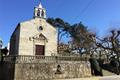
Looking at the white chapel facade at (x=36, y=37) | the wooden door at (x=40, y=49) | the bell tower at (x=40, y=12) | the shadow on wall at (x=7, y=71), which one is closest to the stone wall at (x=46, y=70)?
the shadow on wall at (x=7, y=71)

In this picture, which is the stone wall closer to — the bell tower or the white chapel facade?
the white chapel facade

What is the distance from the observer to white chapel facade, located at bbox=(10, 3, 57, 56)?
84.6ft

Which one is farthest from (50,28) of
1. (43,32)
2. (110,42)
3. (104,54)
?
(104,54)

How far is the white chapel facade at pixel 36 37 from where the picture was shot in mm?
25797

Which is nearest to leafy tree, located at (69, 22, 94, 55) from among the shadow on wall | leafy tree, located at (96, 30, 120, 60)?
leafy tree, located at (96, 30, 120, 60)

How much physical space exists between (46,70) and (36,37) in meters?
7.75

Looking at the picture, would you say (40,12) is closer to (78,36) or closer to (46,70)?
(46,70)

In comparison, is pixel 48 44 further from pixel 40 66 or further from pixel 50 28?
pixel 40 66

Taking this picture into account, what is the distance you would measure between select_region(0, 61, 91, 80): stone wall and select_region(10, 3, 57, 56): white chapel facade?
13.3 ft

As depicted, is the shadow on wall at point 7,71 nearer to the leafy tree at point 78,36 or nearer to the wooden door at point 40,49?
the wooden door at point 40,49

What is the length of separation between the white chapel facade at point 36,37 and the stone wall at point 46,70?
4043mm

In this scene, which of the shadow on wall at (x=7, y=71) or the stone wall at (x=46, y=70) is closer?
the stone wall at (x=46, y=70)

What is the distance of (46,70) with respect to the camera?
20.4 m

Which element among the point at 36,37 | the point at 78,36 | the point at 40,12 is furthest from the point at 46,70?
the point at 78,36
